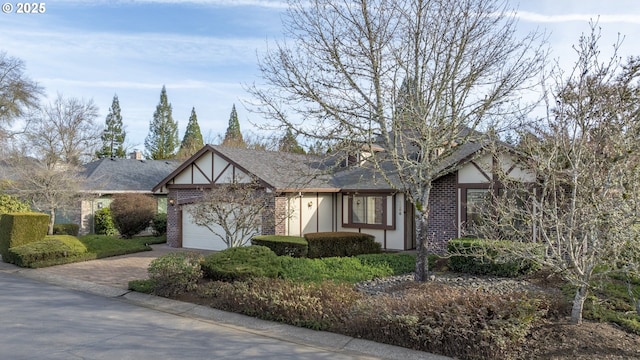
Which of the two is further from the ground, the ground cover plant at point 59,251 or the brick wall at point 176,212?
the brick wall at point 176,212

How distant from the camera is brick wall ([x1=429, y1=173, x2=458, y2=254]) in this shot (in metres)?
15.9

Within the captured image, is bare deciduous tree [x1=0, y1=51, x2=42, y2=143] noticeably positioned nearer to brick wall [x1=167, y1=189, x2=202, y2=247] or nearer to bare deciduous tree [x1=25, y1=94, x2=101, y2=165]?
bare deciduous tree [x1=25, y1=94, x2=101, y2=165]

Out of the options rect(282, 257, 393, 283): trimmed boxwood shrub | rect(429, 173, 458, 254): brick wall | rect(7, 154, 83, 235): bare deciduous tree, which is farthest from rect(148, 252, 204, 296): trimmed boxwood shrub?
rect(7, 154, 83, 235): bare deciduous tree

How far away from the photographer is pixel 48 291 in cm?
1078

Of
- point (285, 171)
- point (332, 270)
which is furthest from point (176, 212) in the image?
point (332, 270)

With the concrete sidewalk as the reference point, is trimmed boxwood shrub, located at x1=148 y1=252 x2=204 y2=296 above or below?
above

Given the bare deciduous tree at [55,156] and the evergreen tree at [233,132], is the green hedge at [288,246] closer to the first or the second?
the bare deciduous tree at [55,156]

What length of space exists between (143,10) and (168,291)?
763cm

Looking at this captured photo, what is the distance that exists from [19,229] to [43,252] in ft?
5.72

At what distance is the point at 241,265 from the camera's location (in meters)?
10.6

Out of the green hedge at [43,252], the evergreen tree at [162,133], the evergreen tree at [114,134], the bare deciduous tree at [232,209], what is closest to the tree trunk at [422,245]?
the bare deciduous tree at [232,209]

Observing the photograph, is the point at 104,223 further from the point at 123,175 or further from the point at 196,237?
the point at 196,237

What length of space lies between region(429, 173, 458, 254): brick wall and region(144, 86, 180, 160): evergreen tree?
38.4 m

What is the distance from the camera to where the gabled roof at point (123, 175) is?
24.2 metres
